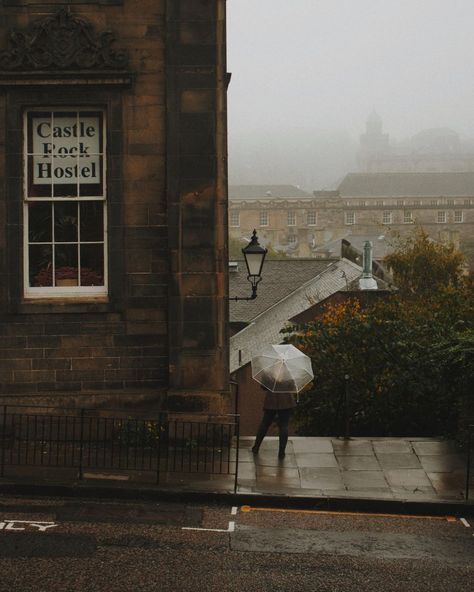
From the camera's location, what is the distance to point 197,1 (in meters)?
13.3

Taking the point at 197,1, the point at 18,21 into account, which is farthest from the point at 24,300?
the point at 197,1

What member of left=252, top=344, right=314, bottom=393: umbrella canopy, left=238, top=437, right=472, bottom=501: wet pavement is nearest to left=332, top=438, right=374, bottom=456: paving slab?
left=238, top=437, right=472, bottom=501: wet pavement

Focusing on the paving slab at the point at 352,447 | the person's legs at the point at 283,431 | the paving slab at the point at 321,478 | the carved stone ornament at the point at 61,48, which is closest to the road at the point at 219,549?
the paving slab at the point at 321,478

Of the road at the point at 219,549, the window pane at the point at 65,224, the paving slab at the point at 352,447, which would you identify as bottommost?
the paving slab at the point at 352,447

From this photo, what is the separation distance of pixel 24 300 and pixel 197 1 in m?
5.09

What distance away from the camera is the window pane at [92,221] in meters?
13.7

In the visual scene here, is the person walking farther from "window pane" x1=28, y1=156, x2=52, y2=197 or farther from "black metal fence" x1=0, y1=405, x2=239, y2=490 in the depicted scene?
"window pane" x1=28, y1=156, x2=52, y2=197

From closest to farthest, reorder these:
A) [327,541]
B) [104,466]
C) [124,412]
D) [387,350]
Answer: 1. [327,541]
2. [104,466]
3. [124,412]
4. [387,350]

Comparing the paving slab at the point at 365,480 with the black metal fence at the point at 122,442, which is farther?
the black metal fence at the point at 122,442

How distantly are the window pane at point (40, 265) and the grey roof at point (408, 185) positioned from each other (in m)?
170

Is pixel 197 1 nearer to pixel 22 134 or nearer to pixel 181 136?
pixel 181 136

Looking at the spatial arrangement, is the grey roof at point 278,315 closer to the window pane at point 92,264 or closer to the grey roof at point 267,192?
the window pane at point 92,264

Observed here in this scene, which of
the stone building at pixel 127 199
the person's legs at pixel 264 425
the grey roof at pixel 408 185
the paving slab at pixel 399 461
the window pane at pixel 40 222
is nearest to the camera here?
the paving slab at pixel 399 461

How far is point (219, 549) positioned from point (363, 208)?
15922 centimetres
